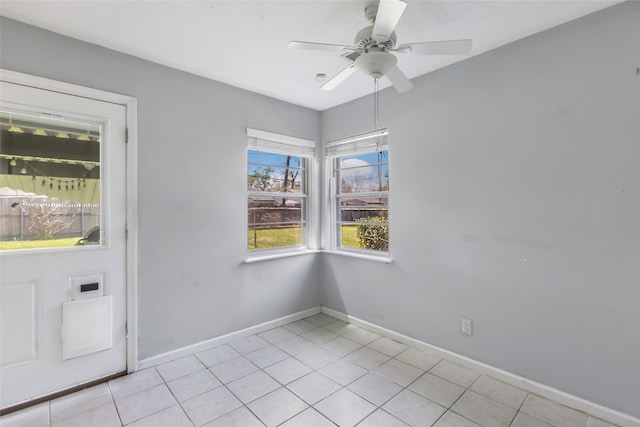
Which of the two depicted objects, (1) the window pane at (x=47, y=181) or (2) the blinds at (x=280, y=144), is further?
(2) the blinds at (x=280, y=144)

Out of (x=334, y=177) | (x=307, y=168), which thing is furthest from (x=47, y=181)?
(x=334, y=177)

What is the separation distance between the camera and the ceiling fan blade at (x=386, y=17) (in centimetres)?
129

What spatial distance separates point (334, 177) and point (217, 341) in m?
2.11

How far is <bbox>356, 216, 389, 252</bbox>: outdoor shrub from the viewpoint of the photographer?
10.1 feet

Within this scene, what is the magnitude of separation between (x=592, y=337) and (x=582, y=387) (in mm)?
327

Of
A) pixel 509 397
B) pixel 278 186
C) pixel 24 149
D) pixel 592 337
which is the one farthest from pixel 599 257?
pixel 24 149

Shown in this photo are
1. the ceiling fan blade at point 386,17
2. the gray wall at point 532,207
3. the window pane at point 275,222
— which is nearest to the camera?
the ceiling fan blade at point 386,17

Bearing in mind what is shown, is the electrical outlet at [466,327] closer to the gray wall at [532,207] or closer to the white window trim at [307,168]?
the gray wall at [532,207]

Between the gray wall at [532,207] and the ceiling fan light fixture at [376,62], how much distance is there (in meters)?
1.01

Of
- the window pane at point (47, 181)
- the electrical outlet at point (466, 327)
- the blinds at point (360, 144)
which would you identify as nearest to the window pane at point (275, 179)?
the blinds at point (360, 144)

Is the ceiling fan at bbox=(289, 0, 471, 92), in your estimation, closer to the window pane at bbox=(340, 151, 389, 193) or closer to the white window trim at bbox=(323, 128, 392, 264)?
the white window trim at bbox=(323, 128, 392, 264)

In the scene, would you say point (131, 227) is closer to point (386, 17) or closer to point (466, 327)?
point (386, 17)

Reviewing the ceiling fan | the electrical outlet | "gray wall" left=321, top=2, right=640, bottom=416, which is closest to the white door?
the ceiling fan

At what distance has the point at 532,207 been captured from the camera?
2033 millimetres
